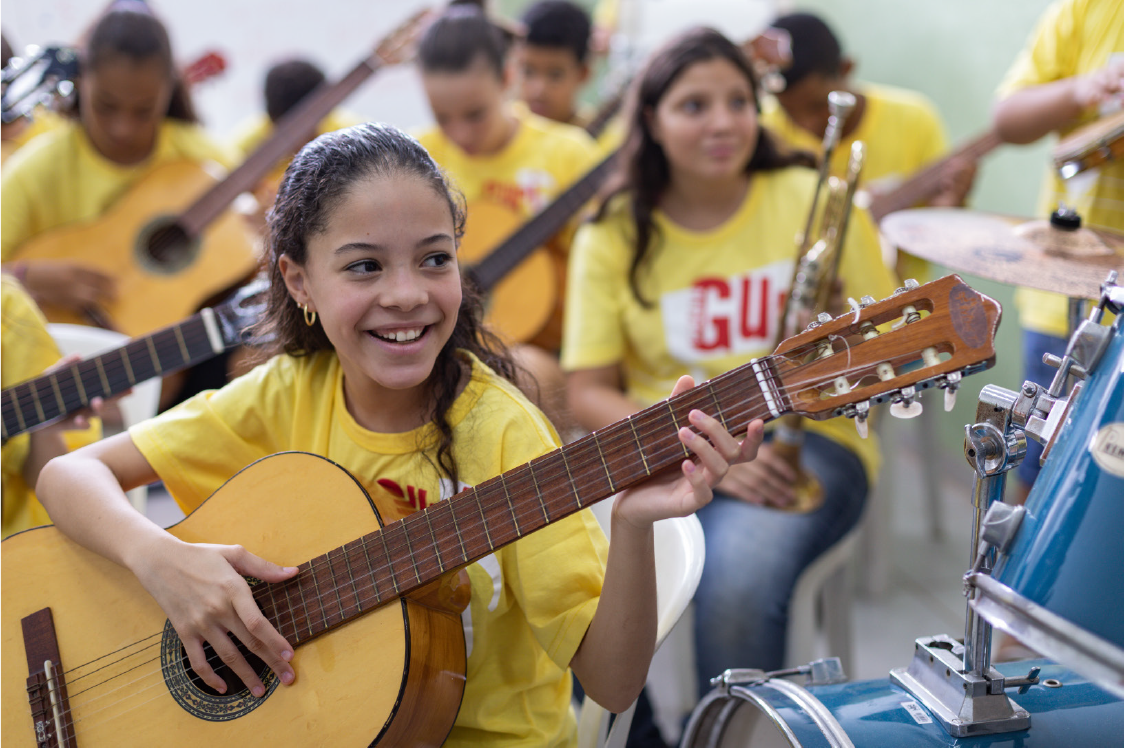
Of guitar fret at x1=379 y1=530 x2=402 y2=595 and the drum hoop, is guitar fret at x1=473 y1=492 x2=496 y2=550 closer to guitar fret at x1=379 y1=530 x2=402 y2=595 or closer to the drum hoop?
guitar fret at x1=379 y1=530 x2=402 y2=595

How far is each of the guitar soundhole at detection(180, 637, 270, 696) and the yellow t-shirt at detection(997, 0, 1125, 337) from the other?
4.48 ft

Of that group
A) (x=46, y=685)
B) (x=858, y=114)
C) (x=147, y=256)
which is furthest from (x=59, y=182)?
(x=858, y=114)

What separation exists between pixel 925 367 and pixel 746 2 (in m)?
2.99

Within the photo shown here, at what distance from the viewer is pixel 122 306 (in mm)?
2088

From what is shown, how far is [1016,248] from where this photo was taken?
1.16m

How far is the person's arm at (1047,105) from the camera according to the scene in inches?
53.8

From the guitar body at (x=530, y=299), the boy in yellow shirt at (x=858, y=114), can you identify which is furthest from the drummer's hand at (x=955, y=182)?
the guitar body at (x=530, y=299)

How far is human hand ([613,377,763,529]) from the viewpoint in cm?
76

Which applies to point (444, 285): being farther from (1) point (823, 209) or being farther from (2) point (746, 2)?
(2) point (746, 2)

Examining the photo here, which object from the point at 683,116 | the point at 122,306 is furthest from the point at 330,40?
the point at 683,116

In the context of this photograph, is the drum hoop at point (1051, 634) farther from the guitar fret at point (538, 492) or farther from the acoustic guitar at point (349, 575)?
the guitar fret at point (538, 492)

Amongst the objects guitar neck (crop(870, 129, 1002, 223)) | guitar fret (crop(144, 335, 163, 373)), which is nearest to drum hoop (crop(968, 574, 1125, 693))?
guitar fret (crop(144, 335, 163, 373))

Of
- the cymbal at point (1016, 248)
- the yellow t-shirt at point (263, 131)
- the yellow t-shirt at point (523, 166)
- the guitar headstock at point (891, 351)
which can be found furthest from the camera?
the yellow t-shirt at point (263, 131)

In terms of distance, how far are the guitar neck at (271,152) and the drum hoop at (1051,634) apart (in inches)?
78.2
